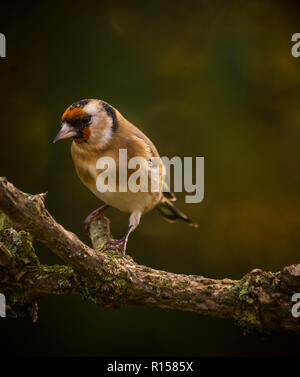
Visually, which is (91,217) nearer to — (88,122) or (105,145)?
(105,145)

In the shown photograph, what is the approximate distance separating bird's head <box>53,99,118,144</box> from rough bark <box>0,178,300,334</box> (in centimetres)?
56

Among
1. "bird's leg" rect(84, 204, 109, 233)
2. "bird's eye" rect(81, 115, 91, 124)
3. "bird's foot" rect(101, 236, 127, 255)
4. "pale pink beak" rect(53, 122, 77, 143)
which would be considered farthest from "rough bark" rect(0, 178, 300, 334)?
"bird's leg" rect(84, 204, 109, 233)

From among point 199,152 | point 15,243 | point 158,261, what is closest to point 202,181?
point 199,152

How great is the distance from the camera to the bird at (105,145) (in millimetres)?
1881

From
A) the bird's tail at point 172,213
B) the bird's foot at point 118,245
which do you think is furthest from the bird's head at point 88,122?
the bird's tail at point 172,213

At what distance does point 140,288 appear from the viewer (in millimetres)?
1452

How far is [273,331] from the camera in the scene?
1.39m

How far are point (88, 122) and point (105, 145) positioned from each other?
14cm

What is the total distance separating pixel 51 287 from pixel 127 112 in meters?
1.44

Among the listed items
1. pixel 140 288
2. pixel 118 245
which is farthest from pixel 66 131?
pixel 140 288

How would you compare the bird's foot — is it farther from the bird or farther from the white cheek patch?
→ the white cheek patch

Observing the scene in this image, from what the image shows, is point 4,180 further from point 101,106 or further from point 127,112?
point 127,112

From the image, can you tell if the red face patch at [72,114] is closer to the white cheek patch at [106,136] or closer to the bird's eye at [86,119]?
the bird's eye at [86,119]

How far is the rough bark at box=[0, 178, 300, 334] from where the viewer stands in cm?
136
